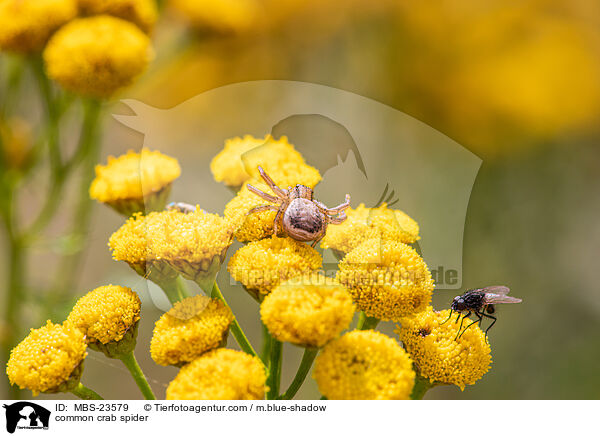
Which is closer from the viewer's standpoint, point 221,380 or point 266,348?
point 221,380

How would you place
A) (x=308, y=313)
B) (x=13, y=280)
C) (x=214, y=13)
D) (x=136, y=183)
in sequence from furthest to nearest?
(x=214, y=13), (x=13, y=280), (x=136, y=183), (x=308, y=313)

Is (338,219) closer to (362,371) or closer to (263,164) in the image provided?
(263,164)

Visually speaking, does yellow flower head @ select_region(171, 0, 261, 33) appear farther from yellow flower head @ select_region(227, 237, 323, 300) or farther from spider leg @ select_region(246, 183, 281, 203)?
yellow flower head @ select_region(227, 237, 323, 300)

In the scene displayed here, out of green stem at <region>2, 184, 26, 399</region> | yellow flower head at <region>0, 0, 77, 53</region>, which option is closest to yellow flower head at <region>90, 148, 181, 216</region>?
yellow flower head at <region>0, 0, 77, 53</region>

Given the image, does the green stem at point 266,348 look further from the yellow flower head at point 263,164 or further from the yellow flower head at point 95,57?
the yellow flower head at point 95,57

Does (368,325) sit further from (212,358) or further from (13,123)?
(13,123)

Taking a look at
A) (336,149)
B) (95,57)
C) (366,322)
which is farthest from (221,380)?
(95,57)
